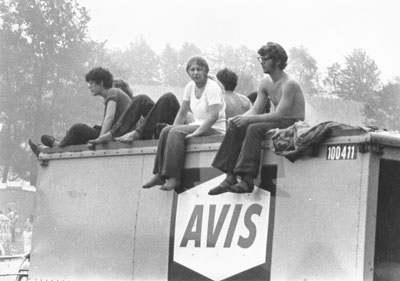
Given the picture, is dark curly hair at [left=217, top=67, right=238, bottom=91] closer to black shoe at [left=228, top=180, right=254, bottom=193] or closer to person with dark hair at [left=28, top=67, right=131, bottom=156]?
person with dark hair at [left=28, top=67, right=131, bottom=156]

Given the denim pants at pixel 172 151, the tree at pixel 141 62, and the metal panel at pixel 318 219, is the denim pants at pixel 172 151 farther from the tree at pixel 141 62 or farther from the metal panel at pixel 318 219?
the tree at pixel 141 62

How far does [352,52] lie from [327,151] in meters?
56.6

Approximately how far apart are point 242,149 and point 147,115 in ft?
6.22

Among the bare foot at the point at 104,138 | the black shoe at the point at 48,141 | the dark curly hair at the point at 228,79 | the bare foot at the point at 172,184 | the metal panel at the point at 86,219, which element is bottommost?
the metal panel at the point at 86,219

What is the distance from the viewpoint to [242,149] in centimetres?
677

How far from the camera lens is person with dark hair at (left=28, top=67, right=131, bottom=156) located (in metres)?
8.93

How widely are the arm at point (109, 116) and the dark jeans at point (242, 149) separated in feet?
7.01

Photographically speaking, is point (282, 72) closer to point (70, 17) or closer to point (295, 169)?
point (295, 169)

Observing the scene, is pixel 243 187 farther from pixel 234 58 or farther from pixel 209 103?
pixel 234 58

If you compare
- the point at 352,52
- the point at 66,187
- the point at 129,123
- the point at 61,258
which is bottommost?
the point at 61,258

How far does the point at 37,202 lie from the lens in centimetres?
930

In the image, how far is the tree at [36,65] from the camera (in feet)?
171

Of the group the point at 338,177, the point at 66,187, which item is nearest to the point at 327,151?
the point at 338,177

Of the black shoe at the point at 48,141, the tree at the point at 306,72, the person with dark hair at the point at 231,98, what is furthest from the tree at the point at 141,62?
the person with dark hair at the point at 231,98
